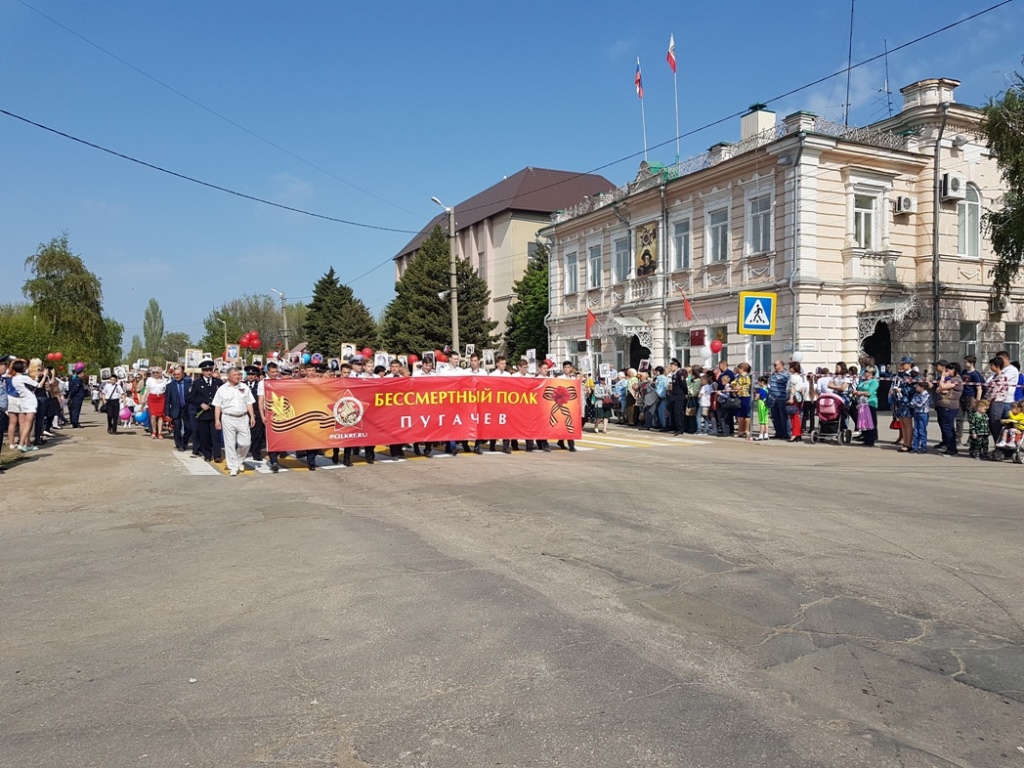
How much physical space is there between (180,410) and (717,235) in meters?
22.0

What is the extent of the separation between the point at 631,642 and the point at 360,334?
63.5 m

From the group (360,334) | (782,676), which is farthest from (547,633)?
(360,334)

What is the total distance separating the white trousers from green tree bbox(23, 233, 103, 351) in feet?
186

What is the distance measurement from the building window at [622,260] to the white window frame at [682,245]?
311 centimetres

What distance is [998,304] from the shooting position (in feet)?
95.8

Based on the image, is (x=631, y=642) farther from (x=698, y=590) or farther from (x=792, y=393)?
(x=792, y=393)

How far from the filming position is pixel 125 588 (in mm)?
6344

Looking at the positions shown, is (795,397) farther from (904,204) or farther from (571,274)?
(571,274)

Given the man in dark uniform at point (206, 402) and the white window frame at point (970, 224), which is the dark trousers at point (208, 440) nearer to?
the man in dark uniform at point (206, 402)

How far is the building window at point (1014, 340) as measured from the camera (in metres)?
30.9

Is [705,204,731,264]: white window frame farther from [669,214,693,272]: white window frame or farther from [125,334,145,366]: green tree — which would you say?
[125,334,145,366]: green tree

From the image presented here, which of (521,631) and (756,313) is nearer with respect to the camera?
(521,631)

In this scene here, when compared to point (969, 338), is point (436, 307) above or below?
above

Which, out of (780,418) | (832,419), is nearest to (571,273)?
(780,418)
